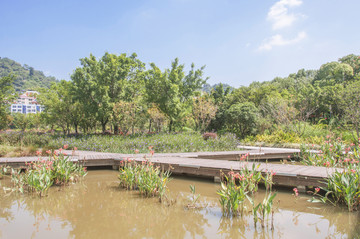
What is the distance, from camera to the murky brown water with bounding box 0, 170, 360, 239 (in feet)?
11.8

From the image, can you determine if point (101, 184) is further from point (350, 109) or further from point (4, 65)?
point (4, 65)

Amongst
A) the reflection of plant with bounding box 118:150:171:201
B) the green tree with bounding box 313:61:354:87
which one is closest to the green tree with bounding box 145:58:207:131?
the reflection of plant with bounding box 118:150:171:201

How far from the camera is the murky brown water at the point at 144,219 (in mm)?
3584

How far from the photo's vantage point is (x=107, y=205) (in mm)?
4926

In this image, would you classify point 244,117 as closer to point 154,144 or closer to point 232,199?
point 154,144

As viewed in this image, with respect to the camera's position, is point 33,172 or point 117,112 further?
point 117,112

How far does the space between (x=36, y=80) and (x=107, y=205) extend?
137464 mm

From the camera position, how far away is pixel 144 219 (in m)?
4.18

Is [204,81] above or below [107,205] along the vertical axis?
above

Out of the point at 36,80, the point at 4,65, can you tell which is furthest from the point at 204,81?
the point at 4,65

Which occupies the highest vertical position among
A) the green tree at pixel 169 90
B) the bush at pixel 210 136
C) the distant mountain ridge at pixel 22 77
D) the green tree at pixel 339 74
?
the distant mountain ridge at pixel 22 77

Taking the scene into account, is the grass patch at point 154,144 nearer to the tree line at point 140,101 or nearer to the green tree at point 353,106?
the tree line at point 140,101

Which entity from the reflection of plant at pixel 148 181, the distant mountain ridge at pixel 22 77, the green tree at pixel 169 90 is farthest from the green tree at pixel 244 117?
the distant mountain ridge at pixel 22 77

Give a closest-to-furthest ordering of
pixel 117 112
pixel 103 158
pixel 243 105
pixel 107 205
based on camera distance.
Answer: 1. pixel 107 205
2. pixel 103 158
3. pixel 117 112
4. pixel 243 105
